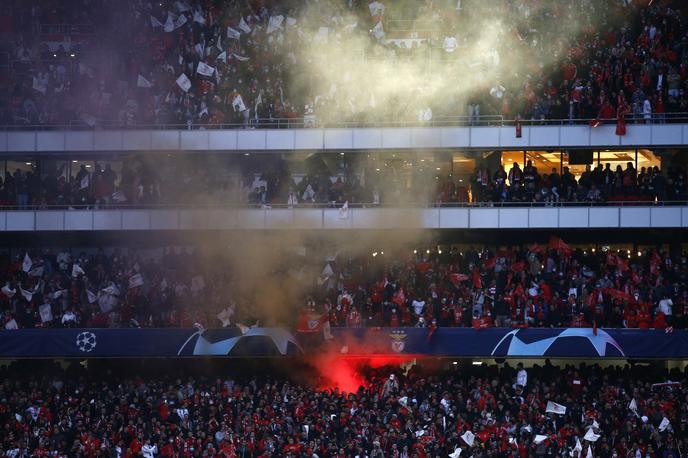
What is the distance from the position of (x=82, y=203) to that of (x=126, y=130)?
2.54 metres

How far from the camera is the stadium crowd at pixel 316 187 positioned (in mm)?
33594

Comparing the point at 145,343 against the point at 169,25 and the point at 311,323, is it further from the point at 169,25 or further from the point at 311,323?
the point at 169,25

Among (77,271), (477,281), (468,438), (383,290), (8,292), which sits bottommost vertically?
(468,438)

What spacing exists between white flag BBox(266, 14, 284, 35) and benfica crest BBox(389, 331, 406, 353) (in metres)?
11.3

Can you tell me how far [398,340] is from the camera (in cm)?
3088

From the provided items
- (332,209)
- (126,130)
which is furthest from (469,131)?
(126,130)

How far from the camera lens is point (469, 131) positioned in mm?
34375

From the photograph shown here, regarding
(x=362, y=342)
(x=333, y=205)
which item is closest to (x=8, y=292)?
(x=333, y=205)

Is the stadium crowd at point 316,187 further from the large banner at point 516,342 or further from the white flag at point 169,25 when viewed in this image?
the large banner at point 516,342

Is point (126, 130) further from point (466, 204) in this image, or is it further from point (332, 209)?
point (466, 204)

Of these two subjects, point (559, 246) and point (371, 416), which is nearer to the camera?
point (371, 416)

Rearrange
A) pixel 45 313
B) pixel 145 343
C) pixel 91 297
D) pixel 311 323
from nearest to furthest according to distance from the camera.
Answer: pixel 311 323 → pixel 145 343 → pixel 45 313 → pixel 91 297

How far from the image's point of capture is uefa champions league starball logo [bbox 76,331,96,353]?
3189cm

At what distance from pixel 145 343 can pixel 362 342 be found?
5.88 m
